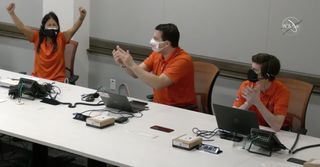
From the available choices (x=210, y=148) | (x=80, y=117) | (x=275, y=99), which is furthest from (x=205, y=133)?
(x=80, y=117)

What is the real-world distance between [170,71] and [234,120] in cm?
108

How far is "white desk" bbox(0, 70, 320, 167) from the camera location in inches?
108

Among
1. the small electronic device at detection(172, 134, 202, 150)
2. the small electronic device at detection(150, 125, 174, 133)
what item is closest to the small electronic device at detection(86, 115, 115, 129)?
the small electronic device at detection(150, 125, 174, 133)

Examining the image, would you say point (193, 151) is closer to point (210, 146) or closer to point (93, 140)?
point (210, 146)

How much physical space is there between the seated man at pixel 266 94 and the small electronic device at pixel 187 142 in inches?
22.2

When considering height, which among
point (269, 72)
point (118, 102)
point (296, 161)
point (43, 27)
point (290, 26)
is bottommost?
point (296, 161)

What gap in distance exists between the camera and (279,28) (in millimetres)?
4633

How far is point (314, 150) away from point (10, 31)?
15.3ft

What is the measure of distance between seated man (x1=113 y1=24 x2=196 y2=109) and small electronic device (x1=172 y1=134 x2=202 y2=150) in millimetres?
1085

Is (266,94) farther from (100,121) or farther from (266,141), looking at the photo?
(100,121)

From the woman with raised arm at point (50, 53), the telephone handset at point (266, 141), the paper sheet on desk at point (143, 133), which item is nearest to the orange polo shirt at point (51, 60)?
the woman with raised arm at point (50, 53)

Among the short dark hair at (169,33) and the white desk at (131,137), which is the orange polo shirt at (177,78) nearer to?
the short dark hair at (169,33)

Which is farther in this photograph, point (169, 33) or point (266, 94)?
point (169, 33)

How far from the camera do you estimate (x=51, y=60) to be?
16.7ft
